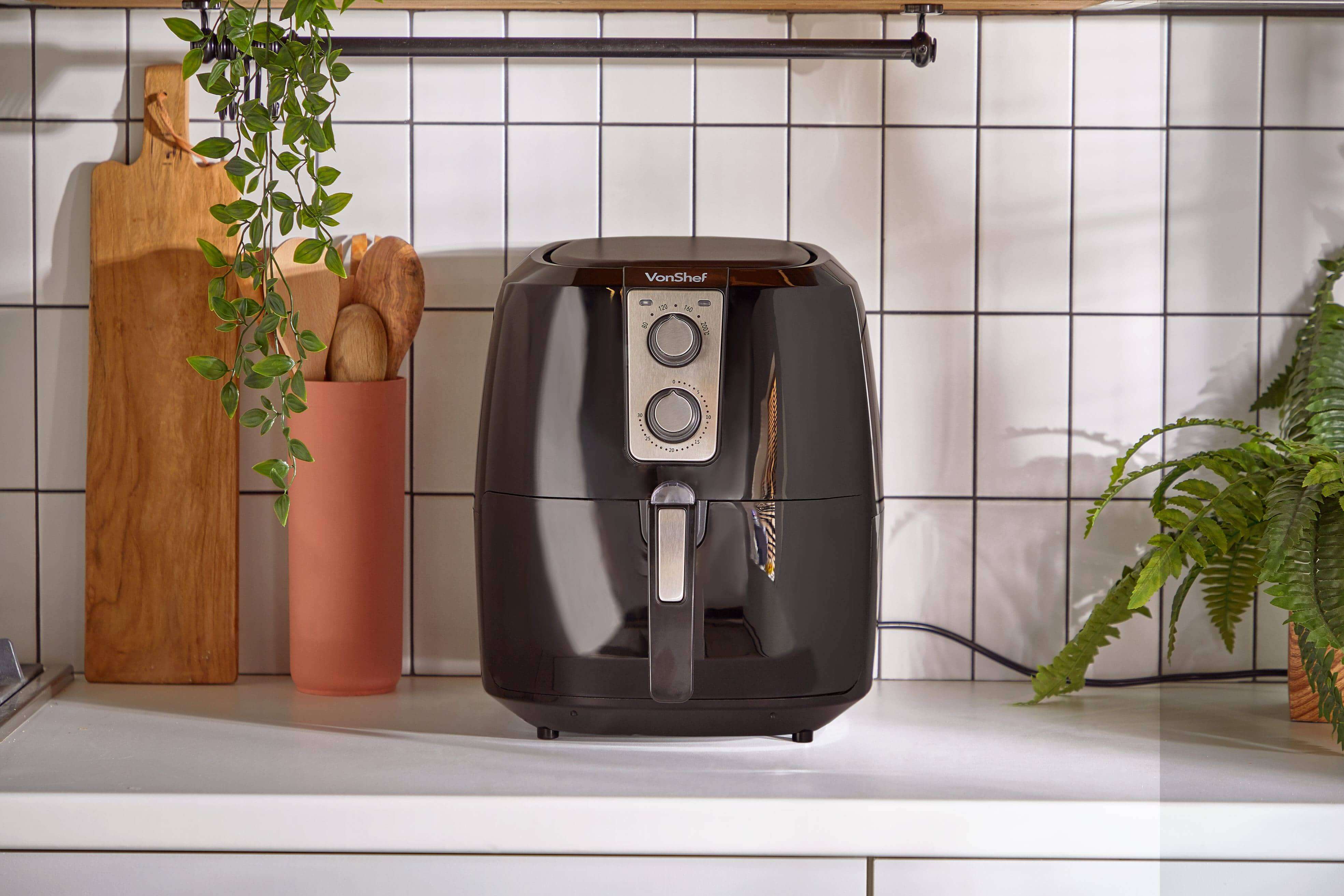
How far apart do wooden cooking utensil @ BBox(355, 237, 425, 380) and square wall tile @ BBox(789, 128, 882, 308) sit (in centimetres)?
38

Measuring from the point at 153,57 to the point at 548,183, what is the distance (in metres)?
0.41

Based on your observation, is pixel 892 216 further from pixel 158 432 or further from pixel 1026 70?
pixel 158 432

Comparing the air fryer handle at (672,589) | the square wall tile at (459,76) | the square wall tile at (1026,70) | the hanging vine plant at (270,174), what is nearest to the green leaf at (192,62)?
the hanging vine plant at (270,174)

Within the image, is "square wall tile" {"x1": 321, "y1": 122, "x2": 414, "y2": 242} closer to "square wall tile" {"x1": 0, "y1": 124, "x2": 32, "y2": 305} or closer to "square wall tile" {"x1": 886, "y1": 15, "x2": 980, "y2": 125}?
"square wall tile" {"x1": 0, "y1": 124, "x2": 32, "y2": 305}

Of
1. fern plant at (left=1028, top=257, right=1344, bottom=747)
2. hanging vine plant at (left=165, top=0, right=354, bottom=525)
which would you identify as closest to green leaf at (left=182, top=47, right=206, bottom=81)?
hanging vine plant at (left=165, top=0, right=354, bottom=525)

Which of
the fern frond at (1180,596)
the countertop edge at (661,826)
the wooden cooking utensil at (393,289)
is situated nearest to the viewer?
the countertop edge at (661,826)

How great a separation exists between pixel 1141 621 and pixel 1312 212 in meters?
0.45

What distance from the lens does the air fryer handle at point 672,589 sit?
2.69ft

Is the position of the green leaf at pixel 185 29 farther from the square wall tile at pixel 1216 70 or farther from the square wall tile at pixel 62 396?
the square wall tile at pixel 1216 70

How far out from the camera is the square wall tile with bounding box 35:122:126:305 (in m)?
1.08

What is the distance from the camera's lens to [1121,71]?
1.09 meters

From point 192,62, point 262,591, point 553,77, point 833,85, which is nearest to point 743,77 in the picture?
point 833,85

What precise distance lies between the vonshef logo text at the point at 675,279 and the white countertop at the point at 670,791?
14.8 inches

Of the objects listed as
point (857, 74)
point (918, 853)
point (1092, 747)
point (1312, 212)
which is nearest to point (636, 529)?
point (918, 853)
